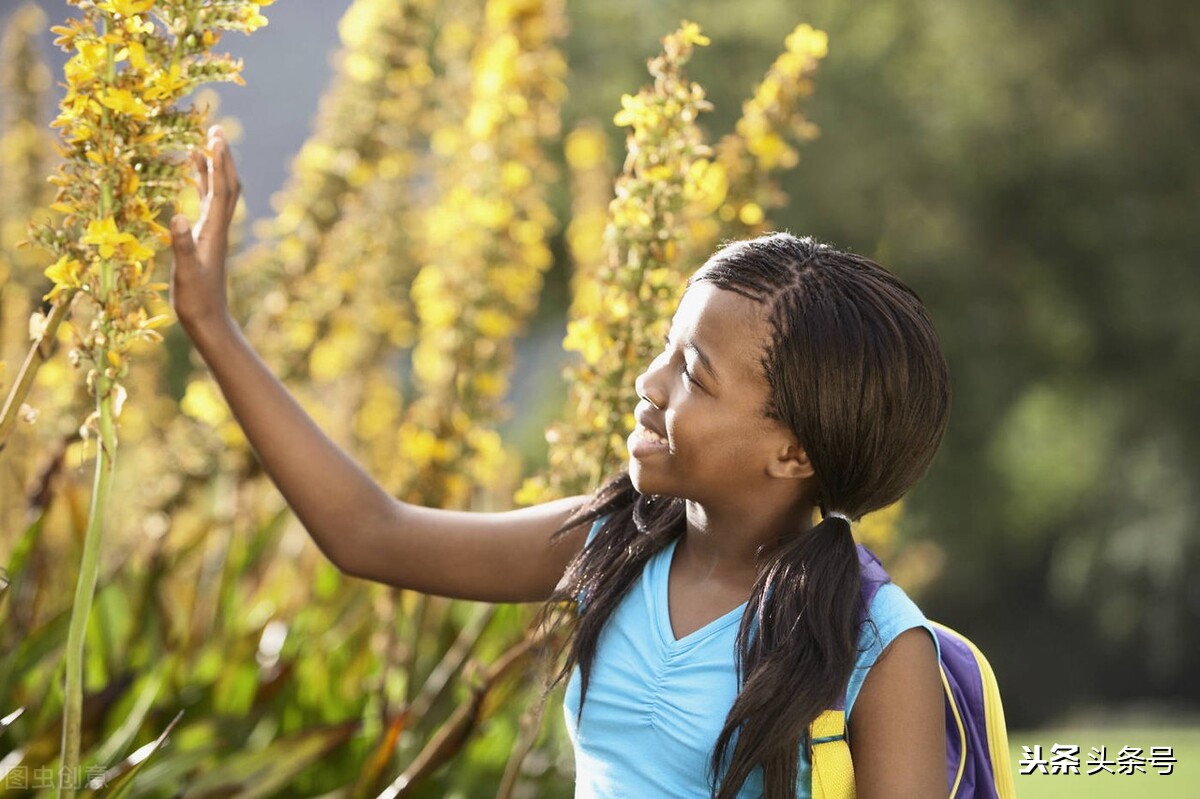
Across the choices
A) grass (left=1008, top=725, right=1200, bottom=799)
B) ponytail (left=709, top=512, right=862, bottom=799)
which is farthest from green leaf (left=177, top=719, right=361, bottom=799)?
grass (left=1008, top=725, right=1200, bottom=799)

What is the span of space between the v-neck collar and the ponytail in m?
0.05

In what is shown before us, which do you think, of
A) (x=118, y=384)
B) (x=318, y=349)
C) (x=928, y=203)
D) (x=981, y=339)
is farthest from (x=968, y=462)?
(x=118, y=384)

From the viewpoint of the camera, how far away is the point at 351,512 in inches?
72.1

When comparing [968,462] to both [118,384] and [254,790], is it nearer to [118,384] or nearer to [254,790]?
[254,790]

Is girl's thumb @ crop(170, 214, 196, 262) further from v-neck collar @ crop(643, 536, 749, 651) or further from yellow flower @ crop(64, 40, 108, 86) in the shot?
v-neck collar @ crop(643, 536, 749, 651)

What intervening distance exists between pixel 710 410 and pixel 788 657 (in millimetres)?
296

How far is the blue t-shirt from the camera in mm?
A: 1543

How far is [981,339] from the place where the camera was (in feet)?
27.9

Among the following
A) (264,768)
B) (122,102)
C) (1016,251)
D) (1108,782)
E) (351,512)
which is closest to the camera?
(122,102)

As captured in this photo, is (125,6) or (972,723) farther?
(972,723)

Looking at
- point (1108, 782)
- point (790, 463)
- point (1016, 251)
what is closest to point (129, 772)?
point (790, 463)

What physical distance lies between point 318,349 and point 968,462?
21.9 ft

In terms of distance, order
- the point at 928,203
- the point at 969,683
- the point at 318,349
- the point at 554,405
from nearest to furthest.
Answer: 1. the point at 969,683
2. the point at 318,349
3. the point at 554,405
4. the point at 928,203

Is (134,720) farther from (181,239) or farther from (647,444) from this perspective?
(647,444)
